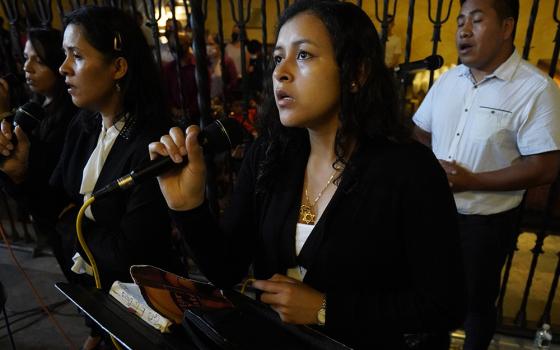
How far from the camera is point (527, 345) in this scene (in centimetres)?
222

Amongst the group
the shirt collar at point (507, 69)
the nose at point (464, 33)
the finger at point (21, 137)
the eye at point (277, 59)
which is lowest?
the finger at point (21, 137)

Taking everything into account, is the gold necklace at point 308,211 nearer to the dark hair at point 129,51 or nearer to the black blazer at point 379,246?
the black blazer at point 379,246

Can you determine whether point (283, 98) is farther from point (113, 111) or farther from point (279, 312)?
point (113, 111)

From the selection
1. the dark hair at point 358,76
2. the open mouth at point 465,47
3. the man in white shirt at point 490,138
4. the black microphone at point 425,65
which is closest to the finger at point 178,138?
the dark hair at point 358,76

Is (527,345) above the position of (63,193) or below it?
below

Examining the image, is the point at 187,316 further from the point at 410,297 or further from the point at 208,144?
the point at 410,297

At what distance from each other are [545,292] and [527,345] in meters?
0.74

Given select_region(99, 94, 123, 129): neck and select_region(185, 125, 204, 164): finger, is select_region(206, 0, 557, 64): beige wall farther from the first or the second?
select_region(185, 125, 204, 164): finger

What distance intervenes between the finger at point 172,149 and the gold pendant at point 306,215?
38cm

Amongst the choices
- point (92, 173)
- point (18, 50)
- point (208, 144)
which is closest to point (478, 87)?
point (208, 144)

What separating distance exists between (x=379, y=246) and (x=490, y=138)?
1.04m

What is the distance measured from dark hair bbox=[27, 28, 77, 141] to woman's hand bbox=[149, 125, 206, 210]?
1.36 m

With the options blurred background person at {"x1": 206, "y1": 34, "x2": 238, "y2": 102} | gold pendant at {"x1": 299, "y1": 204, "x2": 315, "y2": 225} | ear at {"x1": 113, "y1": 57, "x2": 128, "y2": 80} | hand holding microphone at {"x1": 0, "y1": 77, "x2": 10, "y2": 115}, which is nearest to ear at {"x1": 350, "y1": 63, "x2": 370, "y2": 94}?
gold pendant at {"x1": 299, "y1": 204, "x2": 315, "y2": 225}

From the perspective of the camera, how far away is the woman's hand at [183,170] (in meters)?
0.96
